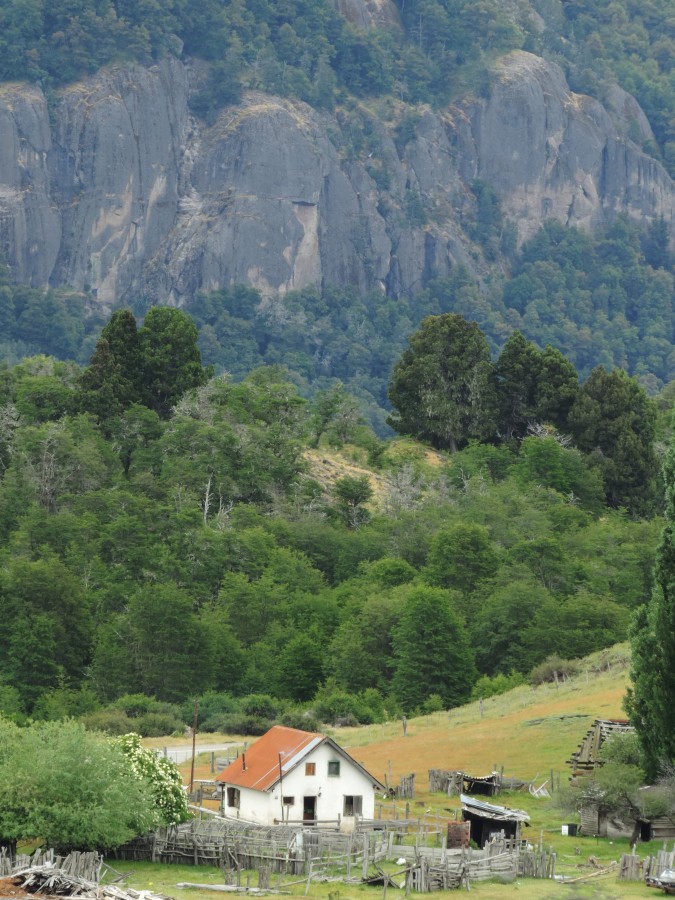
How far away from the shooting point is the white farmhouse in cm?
5912

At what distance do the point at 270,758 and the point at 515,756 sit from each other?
15.3 meters

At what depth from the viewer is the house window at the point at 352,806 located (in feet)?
197

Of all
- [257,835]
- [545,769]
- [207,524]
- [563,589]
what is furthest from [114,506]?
[257,835]

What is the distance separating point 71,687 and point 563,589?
26905 mm

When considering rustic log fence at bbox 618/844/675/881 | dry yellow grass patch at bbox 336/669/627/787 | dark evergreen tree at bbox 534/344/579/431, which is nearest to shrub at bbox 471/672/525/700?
dry yellow grass patch at bbox 336/669/627/787

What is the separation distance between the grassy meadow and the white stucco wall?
262 centimetres

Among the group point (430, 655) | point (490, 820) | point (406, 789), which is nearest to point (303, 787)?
point (490, 820)

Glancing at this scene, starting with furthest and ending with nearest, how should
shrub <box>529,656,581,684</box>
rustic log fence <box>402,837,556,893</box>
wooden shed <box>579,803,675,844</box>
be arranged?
shrub <box>529,656,581,684</box>, wooden shed <box>579,803,675,844</box>, rustic log fence <box>402,837,556,893</box>

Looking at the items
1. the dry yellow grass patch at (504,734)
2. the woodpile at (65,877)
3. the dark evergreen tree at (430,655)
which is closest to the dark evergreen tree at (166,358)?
the dark evergreen tree at (430,655)

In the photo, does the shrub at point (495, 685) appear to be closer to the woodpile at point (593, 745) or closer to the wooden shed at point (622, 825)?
the woodpile at point (593, 745)

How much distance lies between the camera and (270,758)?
198 ft

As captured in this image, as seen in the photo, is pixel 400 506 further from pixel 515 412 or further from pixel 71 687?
pixel 71 687

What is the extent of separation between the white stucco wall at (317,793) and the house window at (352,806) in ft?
0.29

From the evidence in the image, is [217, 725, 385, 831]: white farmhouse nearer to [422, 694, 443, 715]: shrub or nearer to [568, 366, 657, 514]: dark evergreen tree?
[422, 694, 443, 715]: shrub
